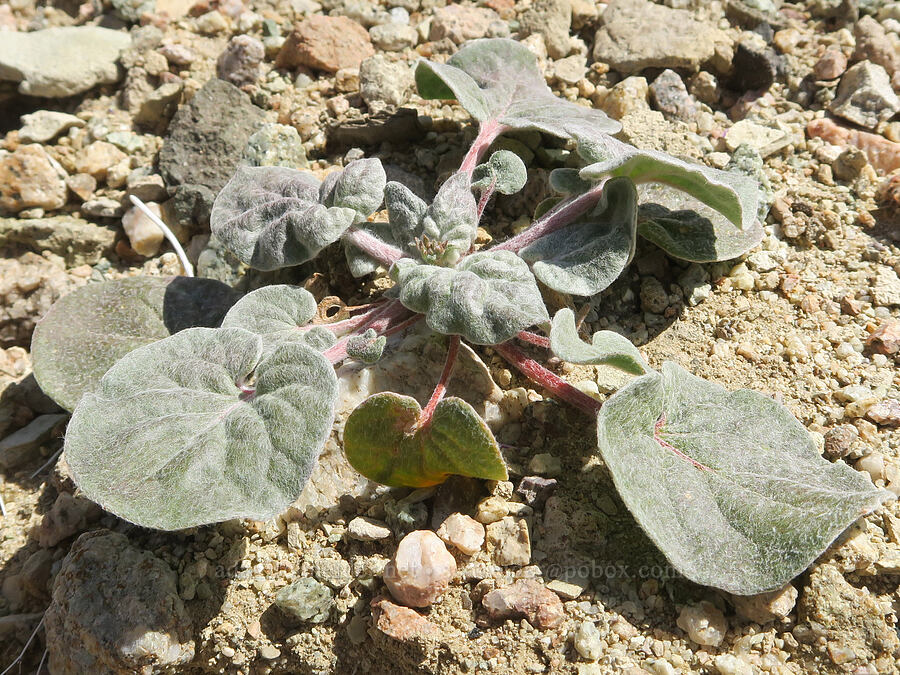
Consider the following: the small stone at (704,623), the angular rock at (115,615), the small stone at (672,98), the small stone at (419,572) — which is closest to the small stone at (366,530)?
the small stone at (419,572)

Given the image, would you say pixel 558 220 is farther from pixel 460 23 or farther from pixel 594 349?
pixel 460 23

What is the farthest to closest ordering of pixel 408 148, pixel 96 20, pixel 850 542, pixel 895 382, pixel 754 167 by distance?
pixel 96 20, pixel 408 148, pixel 754 167, pixel 895 382, pixel 850 542

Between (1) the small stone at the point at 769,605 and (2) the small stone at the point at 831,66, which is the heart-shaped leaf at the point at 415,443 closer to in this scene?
(1) the small stone at the point at 769,605

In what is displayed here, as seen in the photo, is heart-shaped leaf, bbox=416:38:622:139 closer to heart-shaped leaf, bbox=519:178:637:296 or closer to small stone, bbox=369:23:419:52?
heart-shaped leaf, bbox=519:178:637:296

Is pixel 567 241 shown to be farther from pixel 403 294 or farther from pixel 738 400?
pixel 738 400

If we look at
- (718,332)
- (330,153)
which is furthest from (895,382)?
(330,153)

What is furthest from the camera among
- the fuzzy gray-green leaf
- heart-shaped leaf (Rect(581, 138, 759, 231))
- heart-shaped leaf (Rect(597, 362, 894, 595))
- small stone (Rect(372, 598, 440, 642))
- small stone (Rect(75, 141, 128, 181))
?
small stone (Rect(75, 141, 128, 181))

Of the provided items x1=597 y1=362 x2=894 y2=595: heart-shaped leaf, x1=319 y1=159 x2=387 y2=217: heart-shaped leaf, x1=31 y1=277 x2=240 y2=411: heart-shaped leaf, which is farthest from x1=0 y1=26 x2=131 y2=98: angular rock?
x1=597 y1=362 x2=894 y2=595: heart-shaped leaf
